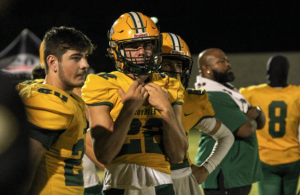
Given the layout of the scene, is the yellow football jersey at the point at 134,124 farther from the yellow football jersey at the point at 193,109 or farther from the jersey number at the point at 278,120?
the jersey number at the point at 278,120

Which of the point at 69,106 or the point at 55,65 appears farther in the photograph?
the point at 55,65

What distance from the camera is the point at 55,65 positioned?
1.90 metres

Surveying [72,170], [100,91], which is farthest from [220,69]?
[72,170]

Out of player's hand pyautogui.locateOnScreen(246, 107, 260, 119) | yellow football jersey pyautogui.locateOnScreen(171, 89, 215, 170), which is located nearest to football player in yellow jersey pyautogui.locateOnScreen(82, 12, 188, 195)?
yellow football jersey pyautogui.locateOnScreen(171, 89, 215, 170)

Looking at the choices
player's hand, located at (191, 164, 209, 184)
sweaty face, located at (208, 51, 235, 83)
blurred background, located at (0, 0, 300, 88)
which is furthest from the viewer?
blurred background, located at (0, 0, 300, 88)

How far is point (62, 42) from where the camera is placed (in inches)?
75.2

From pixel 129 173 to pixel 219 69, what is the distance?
2.27m

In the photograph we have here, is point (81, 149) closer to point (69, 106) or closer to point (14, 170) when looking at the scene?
point (69, 106)

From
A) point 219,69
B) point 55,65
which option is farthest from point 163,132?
point 219,69

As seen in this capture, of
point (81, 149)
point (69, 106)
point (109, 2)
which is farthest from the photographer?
point (109, 2)

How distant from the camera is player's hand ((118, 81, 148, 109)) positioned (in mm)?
1695

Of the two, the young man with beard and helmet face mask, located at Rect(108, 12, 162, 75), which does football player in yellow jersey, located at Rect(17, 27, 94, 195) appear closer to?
helmet face mask, located at Rect(108, 12, 162, 75)

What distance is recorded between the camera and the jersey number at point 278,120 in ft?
13.8

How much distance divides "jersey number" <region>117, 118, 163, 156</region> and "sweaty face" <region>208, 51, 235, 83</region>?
2.02 m
